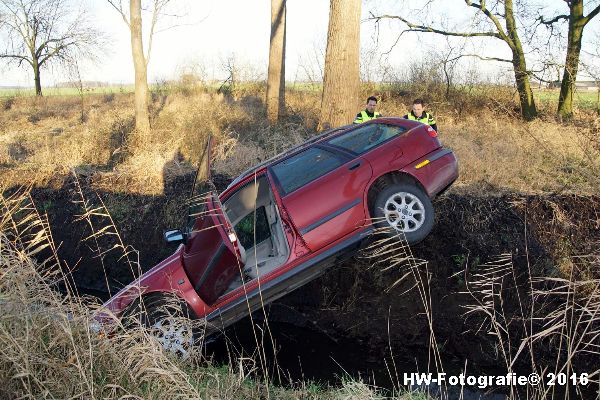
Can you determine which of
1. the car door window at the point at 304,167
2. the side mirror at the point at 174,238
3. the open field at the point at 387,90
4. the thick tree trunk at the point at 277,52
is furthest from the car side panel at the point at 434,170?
the thick tree trunk at the point at 277,52

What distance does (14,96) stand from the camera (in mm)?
30297

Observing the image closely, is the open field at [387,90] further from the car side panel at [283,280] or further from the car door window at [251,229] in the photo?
the car door window at [251,229]

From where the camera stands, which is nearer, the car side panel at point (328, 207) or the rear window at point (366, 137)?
the car side panel at point (328, 207)

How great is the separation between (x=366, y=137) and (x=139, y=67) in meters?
10.1

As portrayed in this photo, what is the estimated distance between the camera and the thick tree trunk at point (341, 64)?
32.2 ft

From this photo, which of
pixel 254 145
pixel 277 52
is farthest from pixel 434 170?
pixel 277 52

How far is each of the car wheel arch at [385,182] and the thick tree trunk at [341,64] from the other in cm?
453

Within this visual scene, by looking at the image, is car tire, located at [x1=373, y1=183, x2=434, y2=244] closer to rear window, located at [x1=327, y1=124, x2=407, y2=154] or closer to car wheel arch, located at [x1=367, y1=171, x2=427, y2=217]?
car wheel arch, located at [x1=367, y1=171, x2=427, y2=217]

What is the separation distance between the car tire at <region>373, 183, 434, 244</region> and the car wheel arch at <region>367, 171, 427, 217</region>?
2.1 inches

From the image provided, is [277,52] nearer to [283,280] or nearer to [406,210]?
[406,210]

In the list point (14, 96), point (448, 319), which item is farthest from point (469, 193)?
point (14, 96)

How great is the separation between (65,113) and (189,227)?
19945 millimetres

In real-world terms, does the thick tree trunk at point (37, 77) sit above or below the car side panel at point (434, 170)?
above

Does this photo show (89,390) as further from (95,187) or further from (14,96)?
→ (14,96)
